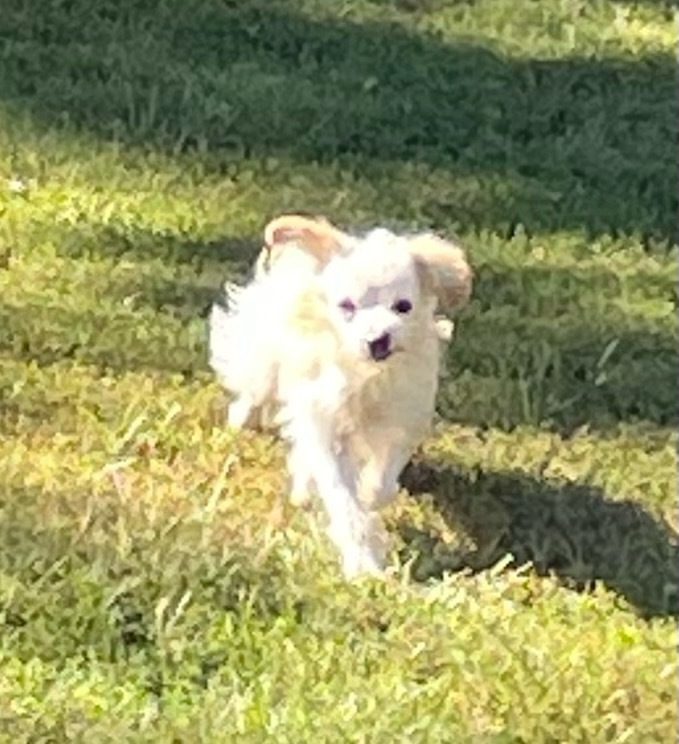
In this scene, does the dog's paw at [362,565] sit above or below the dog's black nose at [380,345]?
below

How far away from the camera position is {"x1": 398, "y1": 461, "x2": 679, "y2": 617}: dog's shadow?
554 cm

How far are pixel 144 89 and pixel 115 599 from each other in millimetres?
4688

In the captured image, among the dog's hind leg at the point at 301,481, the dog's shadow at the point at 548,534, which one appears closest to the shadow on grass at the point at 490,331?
the dog's shadow at the point at 548,534

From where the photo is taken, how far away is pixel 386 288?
5.45 metres

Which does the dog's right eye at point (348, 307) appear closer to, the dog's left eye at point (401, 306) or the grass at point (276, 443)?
the dog's left eye at point (401, 306)

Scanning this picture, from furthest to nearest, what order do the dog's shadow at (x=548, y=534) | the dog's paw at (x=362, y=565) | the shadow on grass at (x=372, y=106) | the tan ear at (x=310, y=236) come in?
the shadow on grass at (x=372, y=106) < the tan ear at (x=310, y=236) < the dog's shadow at (x=548, y=534) < the dog's paw at (x=362, y=565)

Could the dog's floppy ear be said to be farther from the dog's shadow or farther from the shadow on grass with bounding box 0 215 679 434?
the shadow on grass with bounding box 0 215 679 434

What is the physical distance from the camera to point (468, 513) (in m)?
5.84

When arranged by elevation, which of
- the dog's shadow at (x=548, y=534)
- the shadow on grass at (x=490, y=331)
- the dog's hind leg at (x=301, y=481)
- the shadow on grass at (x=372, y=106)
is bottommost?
the shadow on grass at (x=372, y=106)

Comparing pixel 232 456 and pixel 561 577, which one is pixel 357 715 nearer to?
pixel 561 577

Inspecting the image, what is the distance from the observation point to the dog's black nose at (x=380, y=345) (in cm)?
537

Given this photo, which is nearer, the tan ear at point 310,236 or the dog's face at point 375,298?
the dog's face at point 375,298

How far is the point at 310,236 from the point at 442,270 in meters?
0.28

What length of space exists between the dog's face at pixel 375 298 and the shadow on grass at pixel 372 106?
111 inches
